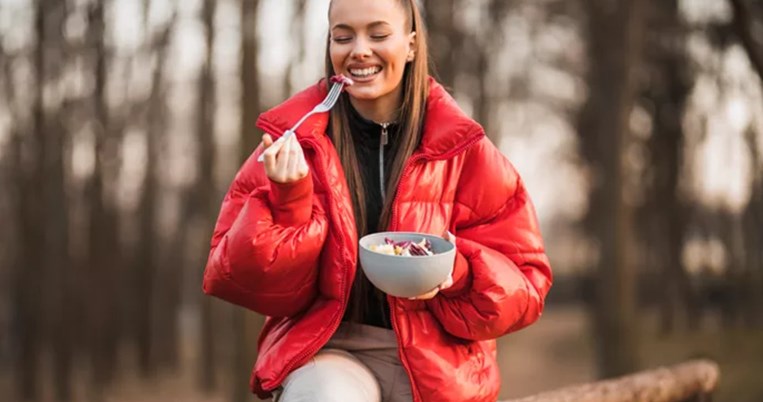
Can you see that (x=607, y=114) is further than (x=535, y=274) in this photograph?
Yes

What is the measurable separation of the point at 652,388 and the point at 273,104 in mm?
9067

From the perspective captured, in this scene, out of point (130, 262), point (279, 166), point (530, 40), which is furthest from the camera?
point (130, 262)

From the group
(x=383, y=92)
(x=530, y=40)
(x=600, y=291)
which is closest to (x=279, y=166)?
(x=383, y=92)

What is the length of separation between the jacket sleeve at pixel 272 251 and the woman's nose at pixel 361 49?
1.43ft

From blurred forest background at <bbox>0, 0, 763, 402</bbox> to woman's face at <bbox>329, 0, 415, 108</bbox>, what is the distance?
8.35 metres

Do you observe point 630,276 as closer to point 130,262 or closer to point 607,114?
point 607,114

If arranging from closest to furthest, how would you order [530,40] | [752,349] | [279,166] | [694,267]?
[279,166], [752,349], [530,40], [694,267]

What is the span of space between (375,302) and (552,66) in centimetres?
1577

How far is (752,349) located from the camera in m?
13.5

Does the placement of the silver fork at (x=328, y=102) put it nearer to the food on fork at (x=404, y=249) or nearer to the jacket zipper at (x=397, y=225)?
the jacket zipper at (x=397, y=225)

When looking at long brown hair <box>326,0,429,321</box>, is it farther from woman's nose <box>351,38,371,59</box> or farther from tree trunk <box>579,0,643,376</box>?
tree trunk <box>579,0,643,376</box>

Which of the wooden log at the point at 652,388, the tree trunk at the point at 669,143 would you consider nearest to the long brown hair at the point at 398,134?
the wooden log at the point at 652,388

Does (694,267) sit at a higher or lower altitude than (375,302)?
lower

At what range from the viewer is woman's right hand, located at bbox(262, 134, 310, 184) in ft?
7.07
